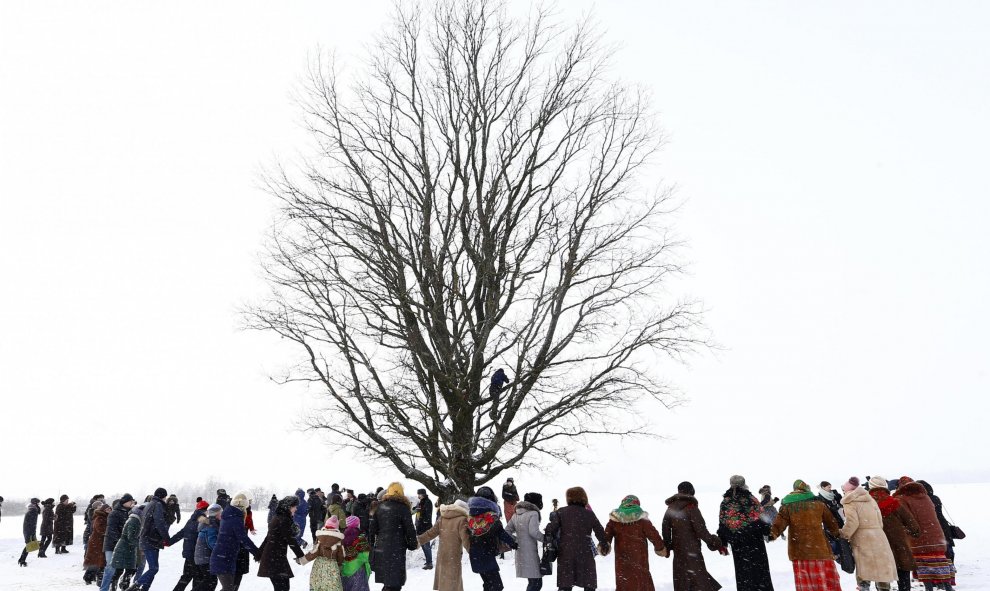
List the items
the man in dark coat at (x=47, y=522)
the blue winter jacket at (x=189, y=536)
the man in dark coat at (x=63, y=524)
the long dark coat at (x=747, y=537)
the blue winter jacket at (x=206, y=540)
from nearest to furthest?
the long dark coat at (x=747, y=537), the blue winter jacket at (x=206, y=540), the blue winter jacket at (x=189, y=536), the man in dark coat at (x=47, y=522), the man in dark coat at (x=63, y=524)

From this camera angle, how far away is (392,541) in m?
9.16

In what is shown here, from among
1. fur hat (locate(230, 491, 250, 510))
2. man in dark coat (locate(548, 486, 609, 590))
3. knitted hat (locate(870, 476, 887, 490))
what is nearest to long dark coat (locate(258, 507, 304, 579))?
fur hat (locate(230, 491, 250, 510))

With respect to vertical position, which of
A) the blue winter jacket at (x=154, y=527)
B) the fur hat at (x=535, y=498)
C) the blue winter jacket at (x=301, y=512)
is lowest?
the blue winter jacket at (x=154, y=527)

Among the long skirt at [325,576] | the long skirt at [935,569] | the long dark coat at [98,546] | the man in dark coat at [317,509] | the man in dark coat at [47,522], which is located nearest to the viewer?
the long skirt at [325,576]

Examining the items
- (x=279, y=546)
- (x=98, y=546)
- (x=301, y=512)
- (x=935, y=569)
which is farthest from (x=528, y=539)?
(x=301, y=512)

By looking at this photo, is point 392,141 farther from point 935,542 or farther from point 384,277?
point 935,542

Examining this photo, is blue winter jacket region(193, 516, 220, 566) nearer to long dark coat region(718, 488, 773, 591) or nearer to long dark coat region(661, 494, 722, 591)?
long dark coat region(661, 494, 722, 591)

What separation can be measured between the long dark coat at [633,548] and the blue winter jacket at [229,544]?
478 centimetres

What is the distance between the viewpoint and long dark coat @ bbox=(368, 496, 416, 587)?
9.09 metres

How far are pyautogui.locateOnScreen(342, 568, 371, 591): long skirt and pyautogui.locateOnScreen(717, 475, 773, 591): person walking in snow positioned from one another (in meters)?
4.73

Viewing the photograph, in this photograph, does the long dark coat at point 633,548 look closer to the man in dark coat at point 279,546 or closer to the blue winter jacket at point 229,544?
the man in dark coat at point 279,546

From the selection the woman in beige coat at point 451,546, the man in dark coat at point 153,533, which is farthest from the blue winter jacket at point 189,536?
the woman in beige coat at point 451,546

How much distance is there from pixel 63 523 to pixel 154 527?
1399 cm

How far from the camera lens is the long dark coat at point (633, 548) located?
8383mm
